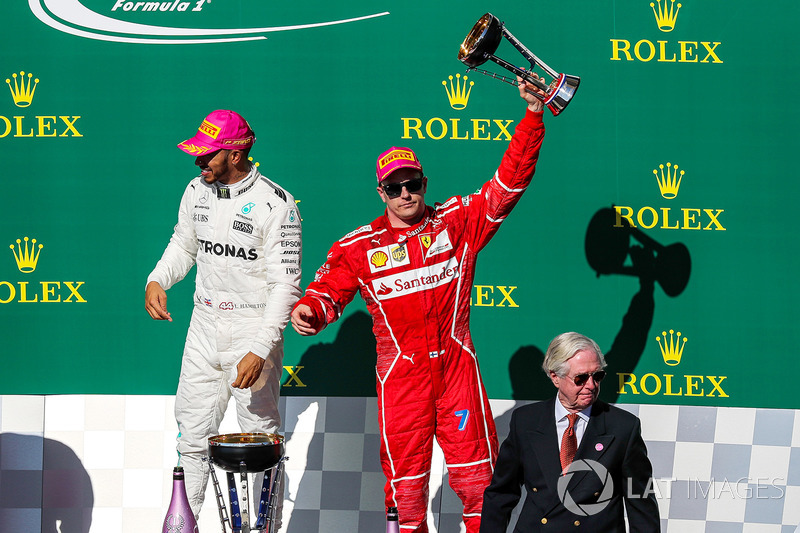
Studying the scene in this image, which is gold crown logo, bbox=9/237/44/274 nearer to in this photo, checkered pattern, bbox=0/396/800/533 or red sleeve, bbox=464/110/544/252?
checkered pattern, bbox=0/396/800/533

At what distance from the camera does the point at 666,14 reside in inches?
177

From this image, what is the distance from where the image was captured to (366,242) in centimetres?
357

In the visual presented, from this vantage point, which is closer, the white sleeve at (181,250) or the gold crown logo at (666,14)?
the white sleeve at (181,250)

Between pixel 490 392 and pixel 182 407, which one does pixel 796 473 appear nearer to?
pixel 490 392

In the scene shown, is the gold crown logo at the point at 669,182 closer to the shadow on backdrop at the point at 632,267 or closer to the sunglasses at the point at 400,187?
the shadow on backdrop at the point at 632,267

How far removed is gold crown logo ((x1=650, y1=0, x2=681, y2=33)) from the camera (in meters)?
4.48

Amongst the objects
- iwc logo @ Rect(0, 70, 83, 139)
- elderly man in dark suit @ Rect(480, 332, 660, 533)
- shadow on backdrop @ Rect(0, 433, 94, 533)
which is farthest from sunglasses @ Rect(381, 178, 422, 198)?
shadow on backdrop @ Rect(0, 433, 94, 533)

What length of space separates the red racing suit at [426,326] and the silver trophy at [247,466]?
54 centimetres

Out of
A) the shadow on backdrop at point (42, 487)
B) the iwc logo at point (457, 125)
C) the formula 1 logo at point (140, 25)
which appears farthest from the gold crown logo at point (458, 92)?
the shadow on backdrop at point (42, 487)

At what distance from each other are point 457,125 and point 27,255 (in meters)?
2.16

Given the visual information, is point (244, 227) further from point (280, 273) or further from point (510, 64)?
point (510, 64)

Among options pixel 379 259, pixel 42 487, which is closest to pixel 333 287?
pixel 379 259

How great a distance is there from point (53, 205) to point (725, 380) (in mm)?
3318

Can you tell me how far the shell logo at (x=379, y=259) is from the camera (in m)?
3.53
